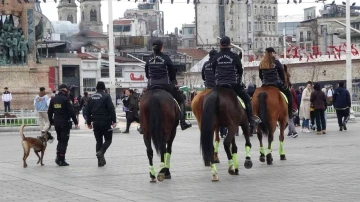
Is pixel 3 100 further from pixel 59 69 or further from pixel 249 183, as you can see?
pixel 59 69

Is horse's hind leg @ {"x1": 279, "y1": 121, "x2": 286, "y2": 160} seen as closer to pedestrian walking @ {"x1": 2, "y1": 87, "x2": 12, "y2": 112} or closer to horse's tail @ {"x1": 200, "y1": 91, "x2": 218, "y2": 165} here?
horse's tail @ {"x1": 200, "y1": 91, "x2": 218, "y2": 165}

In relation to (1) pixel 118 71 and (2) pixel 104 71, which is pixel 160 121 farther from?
(1) pixel 118 71

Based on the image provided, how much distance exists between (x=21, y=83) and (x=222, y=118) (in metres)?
31.0

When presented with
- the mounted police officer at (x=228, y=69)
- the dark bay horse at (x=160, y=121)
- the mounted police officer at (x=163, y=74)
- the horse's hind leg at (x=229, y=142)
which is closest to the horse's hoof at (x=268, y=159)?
the mounted police officer at (x=228, y=69)

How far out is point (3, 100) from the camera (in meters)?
43.5

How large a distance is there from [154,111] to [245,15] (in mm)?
130867

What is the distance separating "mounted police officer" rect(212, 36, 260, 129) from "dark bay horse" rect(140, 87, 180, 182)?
0.95 meters

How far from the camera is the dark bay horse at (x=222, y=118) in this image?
1520 cm

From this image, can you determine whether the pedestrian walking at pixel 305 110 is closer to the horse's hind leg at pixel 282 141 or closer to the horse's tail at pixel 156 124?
the horse's hind leg at pixel 282 141

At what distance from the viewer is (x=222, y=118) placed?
51.5 feet

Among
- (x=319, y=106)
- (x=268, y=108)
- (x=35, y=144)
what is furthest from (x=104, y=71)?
(x=268, y=108)

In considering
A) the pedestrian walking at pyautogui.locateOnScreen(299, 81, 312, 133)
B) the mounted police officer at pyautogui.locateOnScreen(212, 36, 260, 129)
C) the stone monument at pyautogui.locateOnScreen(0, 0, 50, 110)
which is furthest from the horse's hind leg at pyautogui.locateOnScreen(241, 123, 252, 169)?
the stone monument at pyautogui.locateOnScreen(0, 0, 50, 110)

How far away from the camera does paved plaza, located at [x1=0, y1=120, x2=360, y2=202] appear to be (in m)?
12.9

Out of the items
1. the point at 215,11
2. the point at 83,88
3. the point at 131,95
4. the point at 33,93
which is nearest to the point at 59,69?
the point at 83,88
